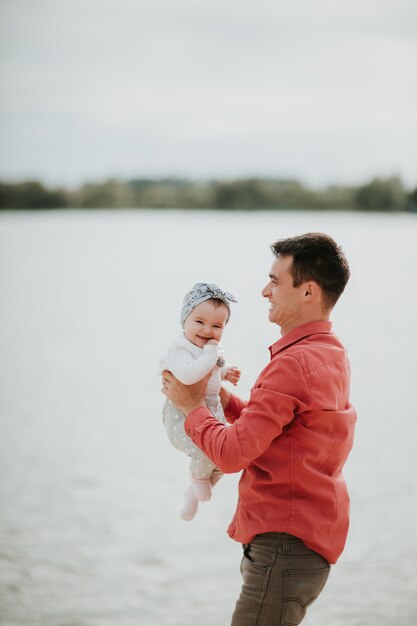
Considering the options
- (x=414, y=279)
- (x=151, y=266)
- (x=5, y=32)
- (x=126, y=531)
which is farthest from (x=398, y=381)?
(x=5, y=32)

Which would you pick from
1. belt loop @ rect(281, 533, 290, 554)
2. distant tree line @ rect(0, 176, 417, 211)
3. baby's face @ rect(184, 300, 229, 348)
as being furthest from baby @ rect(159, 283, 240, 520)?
distant tree line @ rect(0, 176, 417, 211)

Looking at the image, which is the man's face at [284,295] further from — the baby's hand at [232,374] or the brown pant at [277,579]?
the brown pant at [277,579]

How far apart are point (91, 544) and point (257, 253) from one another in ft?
122

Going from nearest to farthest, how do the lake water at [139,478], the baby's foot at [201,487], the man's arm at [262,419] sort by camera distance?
the man's arm at [262,419]
the baby's foot at [201,487]
the lake water at [139,478]

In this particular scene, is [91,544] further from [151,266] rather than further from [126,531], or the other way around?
[151,266]

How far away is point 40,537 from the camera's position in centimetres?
826

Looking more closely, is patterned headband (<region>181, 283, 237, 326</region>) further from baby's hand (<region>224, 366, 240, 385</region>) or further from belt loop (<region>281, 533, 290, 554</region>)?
belt loop (<region>281, 533, 290, 554</region>)

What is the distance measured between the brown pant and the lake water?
451cm

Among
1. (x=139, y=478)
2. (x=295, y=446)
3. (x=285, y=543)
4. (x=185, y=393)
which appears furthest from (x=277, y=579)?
(x=139, y=478)

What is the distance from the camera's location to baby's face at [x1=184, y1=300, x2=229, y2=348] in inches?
92.7

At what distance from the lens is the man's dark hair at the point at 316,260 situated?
218 cm

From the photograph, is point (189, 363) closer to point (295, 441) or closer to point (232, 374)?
point (232, 374)

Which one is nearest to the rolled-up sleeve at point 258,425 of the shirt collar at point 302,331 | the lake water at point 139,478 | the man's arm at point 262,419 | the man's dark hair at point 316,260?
the man's arm at point 262,419

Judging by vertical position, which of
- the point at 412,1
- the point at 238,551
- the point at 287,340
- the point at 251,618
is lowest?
the point at 251,618
